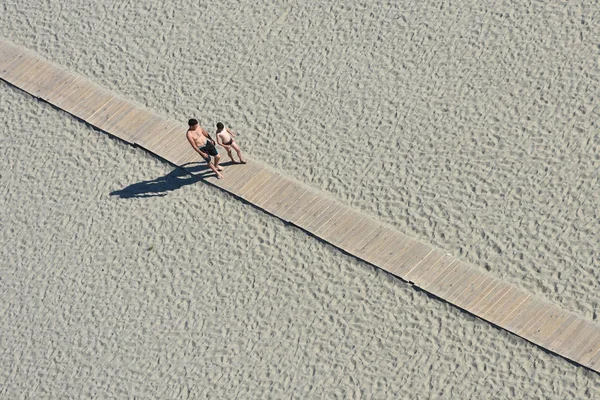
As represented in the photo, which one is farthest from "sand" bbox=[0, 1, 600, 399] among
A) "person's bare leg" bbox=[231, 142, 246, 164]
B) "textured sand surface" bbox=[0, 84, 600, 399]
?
"person's bare leg" bbox=[231, 142, 246, 164]

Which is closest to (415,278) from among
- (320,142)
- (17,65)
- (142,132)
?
(320,142)

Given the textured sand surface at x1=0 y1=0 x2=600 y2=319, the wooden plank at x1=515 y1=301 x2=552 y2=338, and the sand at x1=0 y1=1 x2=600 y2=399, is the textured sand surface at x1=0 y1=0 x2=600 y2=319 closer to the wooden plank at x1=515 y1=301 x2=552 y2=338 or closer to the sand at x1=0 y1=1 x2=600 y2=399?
the sand at x1=0 y1=1 x2=600 y2=399

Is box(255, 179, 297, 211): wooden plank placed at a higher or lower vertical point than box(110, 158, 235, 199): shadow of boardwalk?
higher

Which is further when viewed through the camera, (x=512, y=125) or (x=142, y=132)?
(x=142, y=132)

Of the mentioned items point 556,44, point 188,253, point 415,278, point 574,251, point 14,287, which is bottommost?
point 14,287

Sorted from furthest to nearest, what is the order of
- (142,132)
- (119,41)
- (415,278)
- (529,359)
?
(119,41), (142,132), (415,278), (529,359)

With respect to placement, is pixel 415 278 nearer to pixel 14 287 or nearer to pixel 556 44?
pixel 556 44
